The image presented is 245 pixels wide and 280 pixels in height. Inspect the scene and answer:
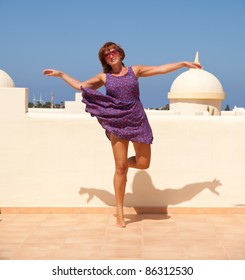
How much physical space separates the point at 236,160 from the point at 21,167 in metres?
2.59

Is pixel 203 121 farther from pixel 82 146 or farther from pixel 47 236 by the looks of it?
pixel 47 236

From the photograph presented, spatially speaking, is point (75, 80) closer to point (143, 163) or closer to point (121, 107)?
point (121, 107)

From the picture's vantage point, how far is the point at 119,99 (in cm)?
558

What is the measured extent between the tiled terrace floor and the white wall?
0.88ft

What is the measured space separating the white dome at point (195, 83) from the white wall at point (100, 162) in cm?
1610

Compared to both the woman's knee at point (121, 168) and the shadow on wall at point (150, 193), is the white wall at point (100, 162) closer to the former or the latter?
the shadow on wall at point (150, 193)

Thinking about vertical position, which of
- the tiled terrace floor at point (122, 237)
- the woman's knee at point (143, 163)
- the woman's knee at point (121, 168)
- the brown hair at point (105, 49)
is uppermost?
the brown hair at point (105, 49)

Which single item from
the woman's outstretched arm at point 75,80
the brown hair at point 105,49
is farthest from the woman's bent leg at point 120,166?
the brown hair at point 105,49

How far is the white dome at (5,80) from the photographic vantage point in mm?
20702

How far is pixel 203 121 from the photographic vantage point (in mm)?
6496

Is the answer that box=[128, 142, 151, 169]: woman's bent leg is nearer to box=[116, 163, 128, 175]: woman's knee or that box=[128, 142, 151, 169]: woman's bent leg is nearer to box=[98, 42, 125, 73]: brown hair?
box=[116, 163, 128, 175]: woman's knee

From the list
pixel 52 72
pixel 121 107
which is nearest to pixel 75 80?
pixel 52 72

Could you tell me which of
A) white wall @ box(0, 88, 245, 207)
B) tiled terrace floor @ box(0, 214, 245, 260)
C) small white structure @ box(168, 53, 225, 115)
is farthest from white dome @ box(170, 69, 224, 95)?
tiled terrace floor @ box(0, 214, 245, 260)

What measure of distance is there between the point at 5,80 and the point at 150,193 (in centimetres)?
1541
